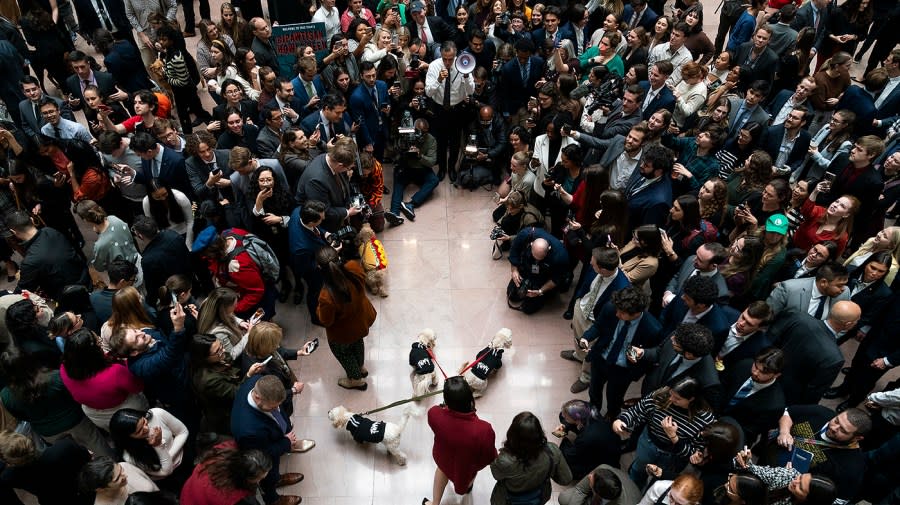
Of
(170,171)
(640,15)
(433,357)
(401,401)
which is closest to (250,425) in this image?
(401,401)

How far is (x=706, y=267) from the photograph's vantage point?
4051 millimetres

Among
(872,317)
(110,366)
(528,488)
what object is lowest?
(528,488)

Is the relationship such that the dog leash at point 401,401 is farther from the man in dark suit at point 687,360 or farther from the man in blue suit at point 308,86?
the man in blue suit at point 308,86

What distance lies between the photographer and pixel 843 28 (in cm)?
747

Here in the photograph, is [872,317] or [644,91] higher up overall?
[644,91]

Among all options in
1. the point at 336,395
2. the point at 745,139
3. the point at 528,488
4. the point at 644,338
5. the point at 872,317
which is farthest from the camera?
the point at 745,139

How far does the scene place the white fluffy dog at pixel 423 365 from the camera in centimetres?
476

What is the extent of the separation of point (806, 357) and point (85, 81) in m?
7.26

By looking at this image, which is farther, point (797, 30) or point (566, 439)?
point (797, 30)

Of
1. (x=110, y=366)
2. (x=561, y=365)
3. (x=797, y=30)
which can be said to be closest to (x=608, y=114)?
(x=561, y=365)

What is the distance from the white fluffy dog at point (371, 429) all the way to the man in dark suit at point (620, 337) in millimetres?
1571

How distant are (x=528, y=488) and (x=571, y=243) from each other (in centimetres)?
254

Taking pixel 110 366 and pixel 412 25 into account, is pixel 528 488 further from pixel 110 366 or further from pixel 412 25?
pixel 412 25

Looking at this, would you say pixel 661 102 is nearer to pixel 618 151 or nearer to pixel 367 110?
pixel 618 151
